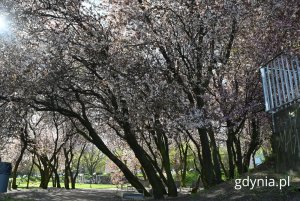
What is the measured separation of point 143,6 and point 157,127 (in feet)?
13.4

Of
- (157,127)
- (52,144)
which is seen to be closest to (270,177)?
(157,127)

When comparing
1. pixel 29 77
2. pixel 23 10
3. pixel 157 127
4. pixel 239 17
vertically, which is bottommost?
pixel 157 127

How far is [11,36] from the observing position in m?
12.4

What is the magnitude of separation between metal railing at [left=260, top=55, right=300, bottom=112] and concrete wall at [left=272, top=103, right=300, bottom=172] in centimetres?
23

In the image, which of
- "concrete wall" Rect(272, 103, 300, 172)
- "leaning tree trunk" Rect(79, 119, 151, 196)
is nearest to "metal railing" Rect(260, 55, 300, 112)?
"concrete wall" Rect(272, 103, 300, 172)

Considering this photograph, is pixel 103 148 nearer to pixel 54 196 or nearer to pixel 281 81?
pixel 54 196

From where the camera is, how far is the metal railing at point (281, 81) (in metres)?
9.16

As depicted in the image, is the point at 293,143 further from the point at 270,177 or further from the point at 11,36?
the point at 11,36

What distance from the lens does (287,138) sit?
9.50 metres

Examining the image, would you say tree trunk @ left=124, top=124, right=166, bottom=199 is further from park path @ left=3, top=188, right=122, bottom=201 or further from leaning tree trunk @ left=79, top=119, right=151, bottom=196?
park path @ left=3, top=188, right=122, bottom=201

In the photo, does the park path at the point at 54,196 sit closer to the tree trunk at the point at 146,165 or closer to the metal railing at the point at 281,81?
the tree trunk at the point at 146,165

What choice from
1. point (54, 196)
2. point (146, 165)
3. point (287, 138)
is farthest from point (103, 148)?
point (287, 138)

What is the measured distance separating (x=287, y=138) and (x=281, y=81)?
138 cm

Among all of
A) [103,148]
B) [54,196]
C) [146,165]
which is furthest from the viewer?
[54,196]
